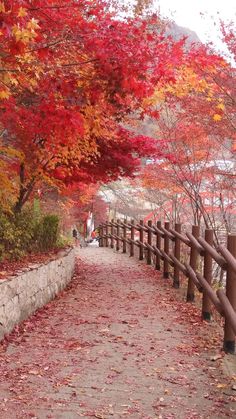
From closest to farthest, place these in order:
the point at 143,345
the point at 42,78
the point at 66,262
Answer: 1. the point at 143,345
2. the point at 42,78
3. the point at 66,262

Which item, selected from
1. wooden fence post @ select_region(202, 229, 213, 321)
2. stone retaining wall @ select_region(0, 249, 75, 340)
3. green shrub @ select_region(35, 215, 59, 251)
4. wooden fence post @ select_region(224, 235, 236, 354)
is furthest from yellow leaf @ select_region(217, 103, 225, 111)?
wooden fence post @ select_region(224, 235, 236, 354)

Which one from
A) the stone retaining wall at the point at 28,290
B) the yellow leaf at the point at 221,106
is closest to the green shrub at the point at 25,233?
the stone retaining wall at the point at 28,290

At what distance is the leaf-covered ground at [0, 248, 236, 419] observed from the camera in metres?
4.20

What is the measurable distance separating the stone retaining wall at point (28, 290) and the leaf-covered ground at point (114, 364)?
168 millimetres

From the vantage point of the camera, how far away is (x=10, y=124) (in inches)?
352

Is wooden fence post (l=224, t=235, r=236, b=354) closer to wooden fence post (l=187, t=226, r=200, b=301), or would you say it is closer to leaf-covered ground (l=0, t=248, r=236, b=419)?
leaf-covered ground (l=0, t=248, r=236, b=419)

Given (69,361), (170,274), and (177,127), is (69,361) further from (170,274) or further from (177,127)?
(177,127)

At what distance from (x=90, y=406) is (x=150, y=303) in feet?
15.5

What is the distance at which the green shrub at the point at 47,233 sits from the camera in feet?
33.7

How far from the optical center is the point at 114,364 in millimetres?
5375

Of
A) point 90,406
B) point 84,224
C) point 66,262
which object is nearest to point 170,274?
point 66,262

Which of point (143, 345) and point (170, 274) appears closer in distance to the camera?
point (143, 345)

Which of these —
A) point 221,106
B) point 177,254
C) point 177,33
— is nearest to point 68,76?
point 221,106

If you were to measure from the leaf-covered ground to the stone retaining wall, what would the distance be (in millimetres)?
168
